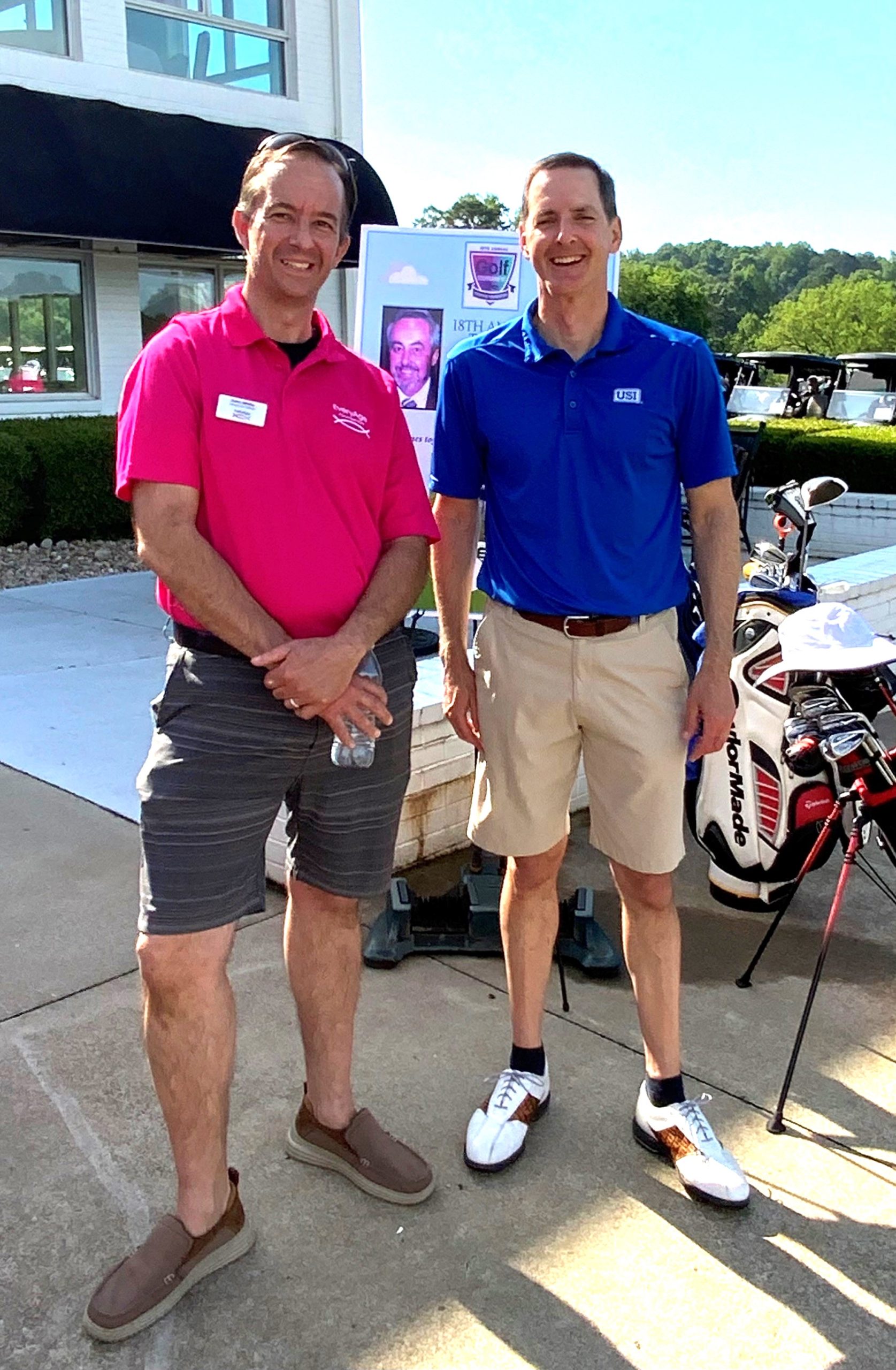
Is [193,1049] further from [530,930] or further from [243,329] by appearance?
[243,329]

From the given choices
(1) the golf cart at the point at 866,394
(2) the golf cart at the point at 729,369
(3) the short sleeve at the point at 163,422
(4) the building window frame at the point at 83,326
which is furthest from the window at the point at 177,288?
(3) the short sleeve at the point at 163,422

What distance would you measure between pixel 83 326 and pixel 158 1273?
35.5 ft

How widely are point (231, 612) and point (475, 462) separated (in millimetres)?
745

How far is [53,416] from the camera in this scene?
1096 cm

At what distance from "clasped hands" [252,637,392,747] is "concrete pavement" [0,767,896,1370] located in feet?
3.28

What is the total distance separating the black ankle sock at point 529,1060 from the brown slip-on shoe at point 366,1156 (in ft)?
1.03

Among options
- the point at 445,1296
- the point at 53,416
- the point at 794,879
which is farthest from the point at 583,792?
the point at 53,416

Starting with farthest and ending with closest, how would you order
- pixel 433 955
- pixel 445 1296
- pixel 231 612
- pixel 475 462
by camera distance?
pixel 433 955 → pixel 475 462 → pixel 445 1296 → pixel 231 612

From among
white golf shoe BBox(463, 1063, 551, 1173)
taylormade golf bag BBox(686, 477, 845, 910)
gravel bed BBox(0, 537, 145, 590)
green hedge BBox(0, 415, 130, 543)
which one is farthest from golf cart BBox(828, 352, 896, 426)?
white golf shoe BBox(463, 1063, 551, 1173)

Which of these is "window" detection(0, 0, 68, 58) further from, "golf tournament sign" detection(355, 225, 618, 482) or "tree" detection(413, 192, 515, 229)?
"tree" detection(413, 192, 515, 229)

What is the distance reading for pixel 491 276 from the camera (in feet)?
15.3

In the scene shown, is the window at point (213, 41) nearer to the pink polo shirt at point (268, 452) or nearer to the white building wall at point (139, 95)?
the white building wall at point (139, 95)

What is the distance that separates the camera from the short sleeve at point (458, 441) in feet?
8.03

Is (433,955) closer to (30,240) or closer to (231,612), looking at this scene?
(231,612)
